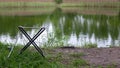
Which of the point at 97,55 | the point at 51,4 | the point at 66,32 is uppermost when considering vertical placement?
the point at 51,4

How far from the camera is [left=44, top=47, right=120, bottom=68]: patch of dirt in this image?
7702 millimetres

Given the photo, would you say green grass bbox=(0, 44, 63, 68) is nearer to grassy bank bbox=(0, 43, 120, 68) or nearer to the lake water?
grassy bank bbox=(0, 43, 120, 68)

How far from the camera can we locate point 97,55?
8633mm

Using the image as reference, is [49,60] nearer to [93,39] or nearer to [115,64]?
[115,64]

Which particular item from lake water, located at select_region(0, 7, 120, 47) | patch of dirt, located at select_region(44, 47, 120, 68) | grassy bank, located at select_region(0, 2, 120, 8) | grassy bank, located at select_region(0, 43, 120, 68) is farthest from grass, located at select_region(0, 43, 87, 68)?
grassy bank, located at select_region(0, 2, 120, 8)

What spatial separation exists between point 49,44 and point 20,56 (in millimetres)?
3510

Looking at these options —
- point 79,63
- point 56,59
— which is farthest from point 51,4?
point 79,63

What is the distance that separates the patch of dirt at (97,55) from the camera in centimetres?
770

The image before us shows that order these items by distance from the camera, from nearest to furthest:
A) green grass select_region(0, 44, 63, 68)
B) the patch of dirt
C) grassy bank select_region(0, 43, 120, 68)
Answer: green grass select_region(0, 44, 63, 68)
grassy bank select_region(0, 43, 120, 68)
the patch of dirt

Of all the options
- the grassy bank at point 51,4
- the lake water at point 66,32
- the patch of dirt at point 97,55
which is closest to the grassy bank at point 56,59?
the patch of dirt at point 97,55

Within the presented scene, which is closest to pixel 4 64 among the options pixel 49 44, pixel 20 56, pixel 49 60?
pixel 20 56

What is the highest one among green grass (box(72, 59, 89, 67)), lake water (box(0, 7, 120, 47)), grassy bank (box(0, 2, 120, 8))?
grassy bank (box(0, 2, 120, 8))

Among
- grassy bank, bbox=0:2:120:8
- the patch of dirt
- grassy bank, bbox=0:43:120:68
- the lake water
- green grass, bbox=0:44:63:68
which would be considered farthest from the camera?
grassy bank, bbox=0:2:120:8

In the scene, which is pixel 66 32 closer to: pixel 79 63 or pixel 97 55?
pixel 97 55
